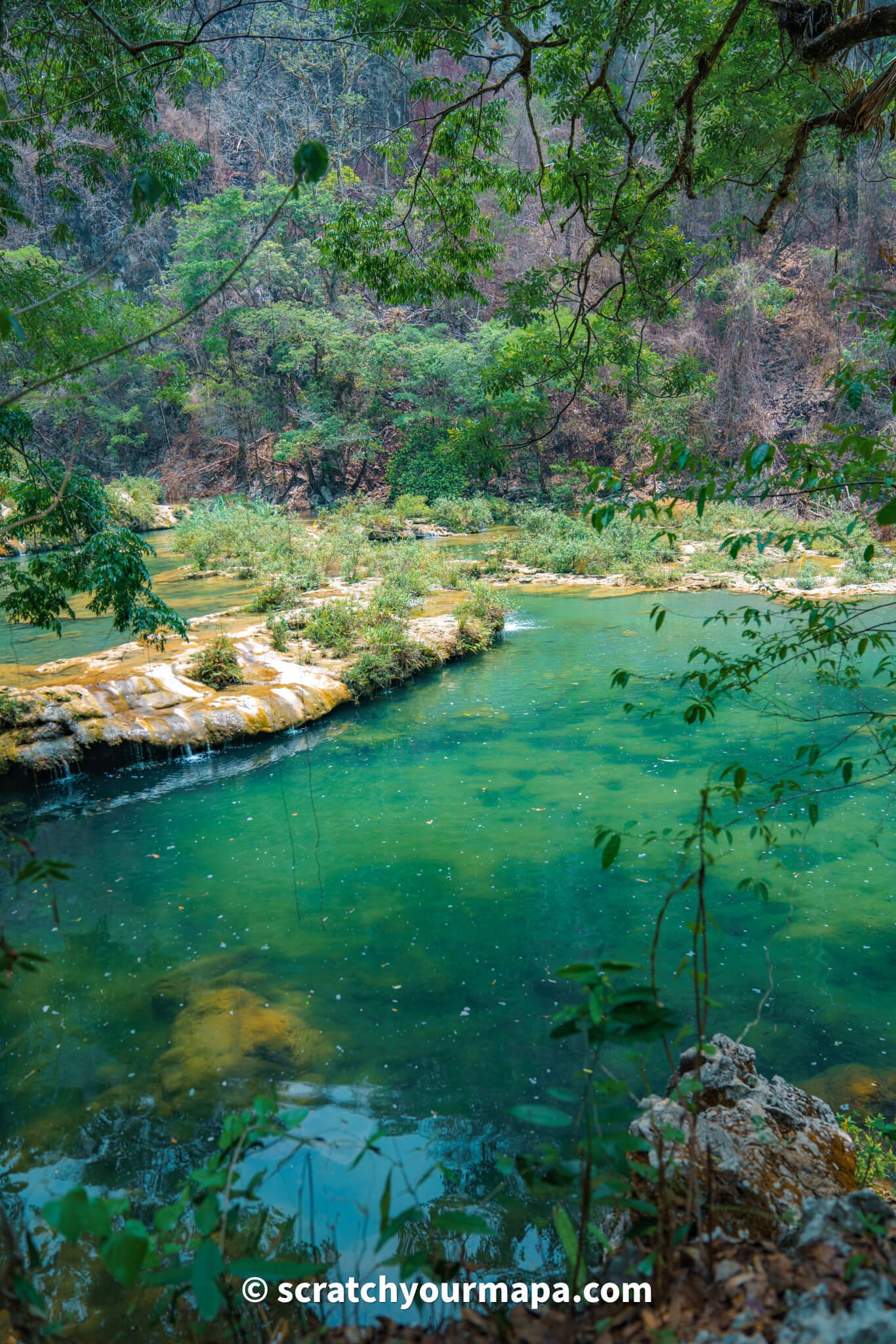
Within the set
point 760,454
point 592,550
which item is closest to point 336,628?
point 760,454

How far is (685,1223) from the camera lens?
4.98 ft

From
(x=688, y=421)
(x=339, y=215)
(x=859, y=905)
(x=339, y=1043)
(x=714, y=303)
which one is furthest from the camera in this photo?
(x=714, y=303)

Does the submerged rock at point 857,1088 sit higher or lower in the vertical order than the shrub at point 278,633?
lower

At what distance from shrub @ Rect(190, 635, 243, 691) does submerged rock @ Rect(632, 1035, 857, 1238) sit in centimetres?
660

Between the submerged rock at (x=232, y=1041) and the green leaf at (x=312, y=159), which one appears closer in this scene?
the green leaf at (x=312, y=159)

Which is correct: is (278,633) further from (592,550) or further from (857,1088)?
(592,550)

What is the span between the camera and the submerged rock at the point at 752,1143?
1.81 m

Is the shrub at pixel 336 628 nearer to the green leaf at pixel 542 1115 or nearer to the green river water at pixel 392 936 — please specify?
the green river water at pixel 392 936

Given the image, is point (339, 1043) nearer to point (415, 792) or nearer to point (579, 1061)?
point (579, 1061)

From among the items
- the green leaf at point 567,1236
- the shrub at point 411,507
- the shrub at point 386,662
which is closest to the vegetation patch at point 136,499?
the shrub at point 411,507

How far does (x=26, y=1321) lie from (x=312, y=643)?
8.77 m

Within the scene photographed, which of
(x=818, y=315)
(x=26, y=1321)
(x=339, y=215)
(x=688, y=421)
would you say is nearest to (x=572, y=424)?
(x=688, y=421)

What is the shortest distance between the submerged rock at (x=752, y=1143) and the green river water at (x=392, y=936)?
72 cm

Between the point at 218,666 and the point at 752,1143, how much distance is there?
282 inches
